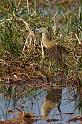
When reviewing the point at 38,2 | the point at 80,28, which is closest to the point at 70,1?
the point at 38,2

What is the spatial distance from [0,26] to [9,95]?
156cm

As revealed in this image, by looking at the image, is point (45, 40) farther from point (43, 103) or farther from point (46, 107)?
point (46, 107)

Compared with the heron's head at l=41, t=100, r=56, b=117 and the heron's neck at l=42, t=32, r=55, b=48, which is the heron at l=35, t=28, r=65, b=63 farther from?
the heron's head at l=41, t=100, r=56, b=117

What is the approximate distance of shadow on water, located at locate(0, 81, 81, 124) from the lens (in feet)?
17.9

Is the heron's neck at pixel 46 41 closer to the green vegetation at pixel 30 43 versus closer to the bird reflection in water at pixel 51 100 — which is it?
the green vegetation at pixel 30 43

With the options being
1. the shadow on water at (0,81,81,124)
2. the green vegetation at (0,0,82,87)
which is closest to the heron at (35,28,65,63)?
the green vegetation at (0,0,82,87)

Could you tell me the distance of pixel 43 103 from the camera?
5953 millimetres

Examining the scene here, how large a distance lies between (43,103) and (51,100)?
6.1 inches

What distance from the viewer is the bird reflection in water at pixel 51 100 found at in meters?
5.68

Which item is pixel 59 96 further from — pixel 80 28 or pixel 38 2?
pixel 38 2

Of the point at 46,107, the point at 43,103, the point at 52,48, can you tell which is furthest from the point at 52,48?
the point at 46,107

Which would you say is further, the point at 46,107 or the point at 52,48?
the point at 52,48

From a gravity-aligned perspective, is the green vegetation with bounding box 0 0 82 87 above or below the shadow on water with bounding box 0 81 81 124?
above

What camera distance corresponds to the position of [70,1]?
44.2 feet
